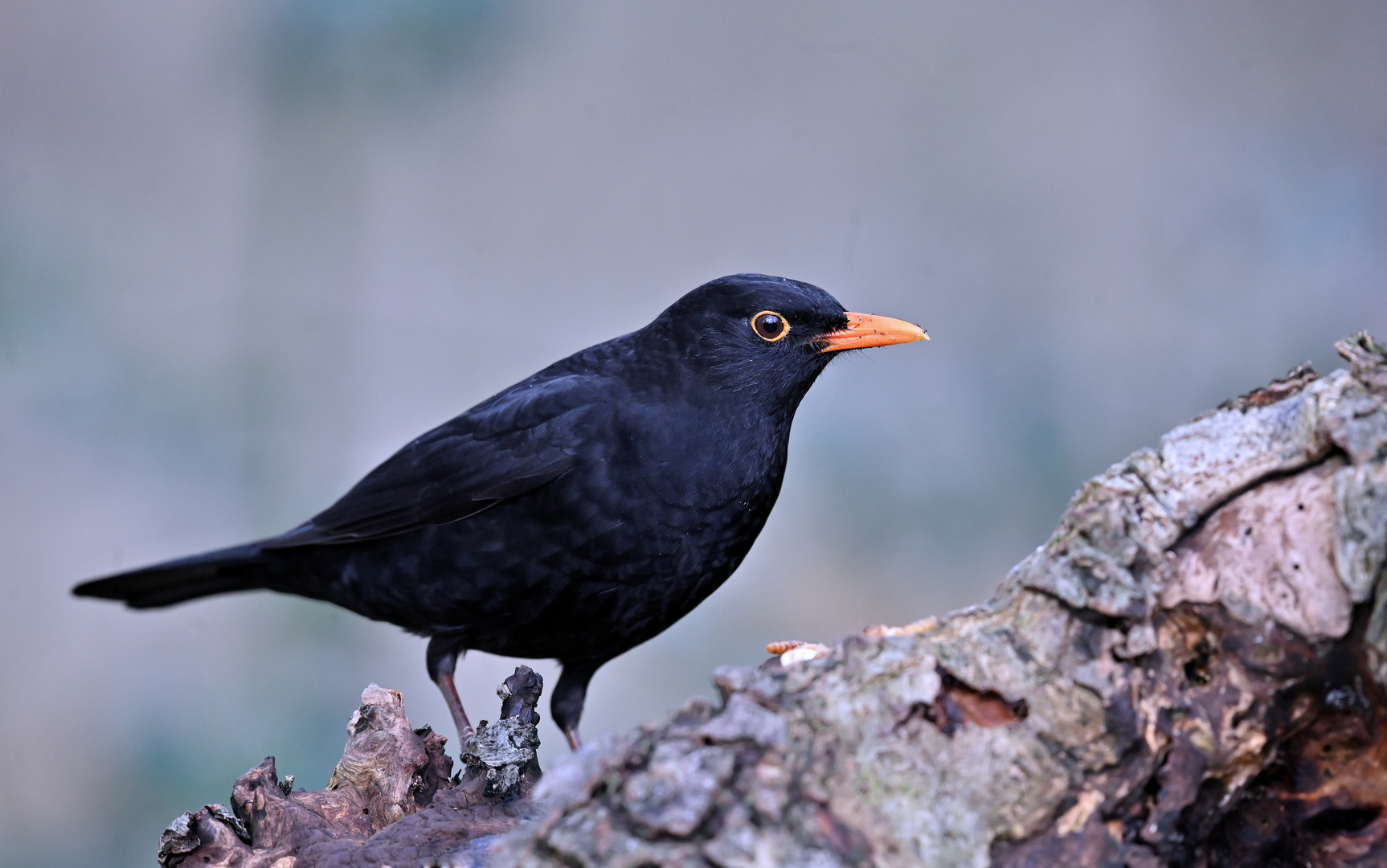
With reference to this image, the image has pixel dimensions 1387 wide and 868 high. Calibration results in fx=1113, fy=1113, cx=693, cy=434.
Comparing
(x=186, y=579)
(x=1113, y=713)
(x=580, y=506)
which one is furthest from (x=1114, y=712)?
(x=186, y=579)

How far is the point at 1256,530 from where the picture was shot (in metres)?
1.54

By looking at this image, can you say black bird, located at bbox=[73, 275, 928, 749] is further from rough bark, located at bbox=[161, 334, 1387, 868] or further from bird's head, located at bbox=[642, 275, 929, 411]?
rough bark, located at bbox=[161, 334, 1387, 868]

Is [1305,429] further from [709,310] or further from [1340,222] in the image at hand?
[1340,222]

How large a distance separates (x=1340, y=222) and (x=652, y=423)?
390 cm

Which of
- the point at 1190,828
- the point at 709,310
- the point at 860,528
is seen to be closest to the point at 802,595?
the point at 860,528

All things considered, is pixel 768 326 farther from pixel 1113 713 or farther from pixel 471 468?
pixel 1113 713

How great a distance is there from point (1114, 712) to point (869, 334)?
5.49 ft

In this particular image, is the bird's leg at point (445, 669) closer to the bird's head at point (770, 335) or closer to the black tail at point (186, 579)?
the black tail at point (186, 579)

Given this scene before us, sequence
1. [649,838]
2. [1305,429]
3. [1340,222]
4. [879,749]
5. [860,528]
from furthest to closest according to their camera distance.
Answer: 1. [860,528]
2. [1340,222]
3. [1305,429]
4. [879,749]
5. [649,838]

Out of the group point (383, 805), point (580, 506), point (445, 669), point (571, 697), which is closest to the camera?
point (383, 805)

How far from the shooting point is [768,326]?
3049mm

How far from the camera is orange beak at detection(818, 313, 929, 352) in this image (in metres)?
3.02

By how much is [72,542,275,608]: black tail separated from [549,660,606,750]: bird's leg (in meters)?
0.89

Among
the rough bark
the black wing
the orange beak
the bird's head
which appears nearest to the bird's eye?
the bird's head
